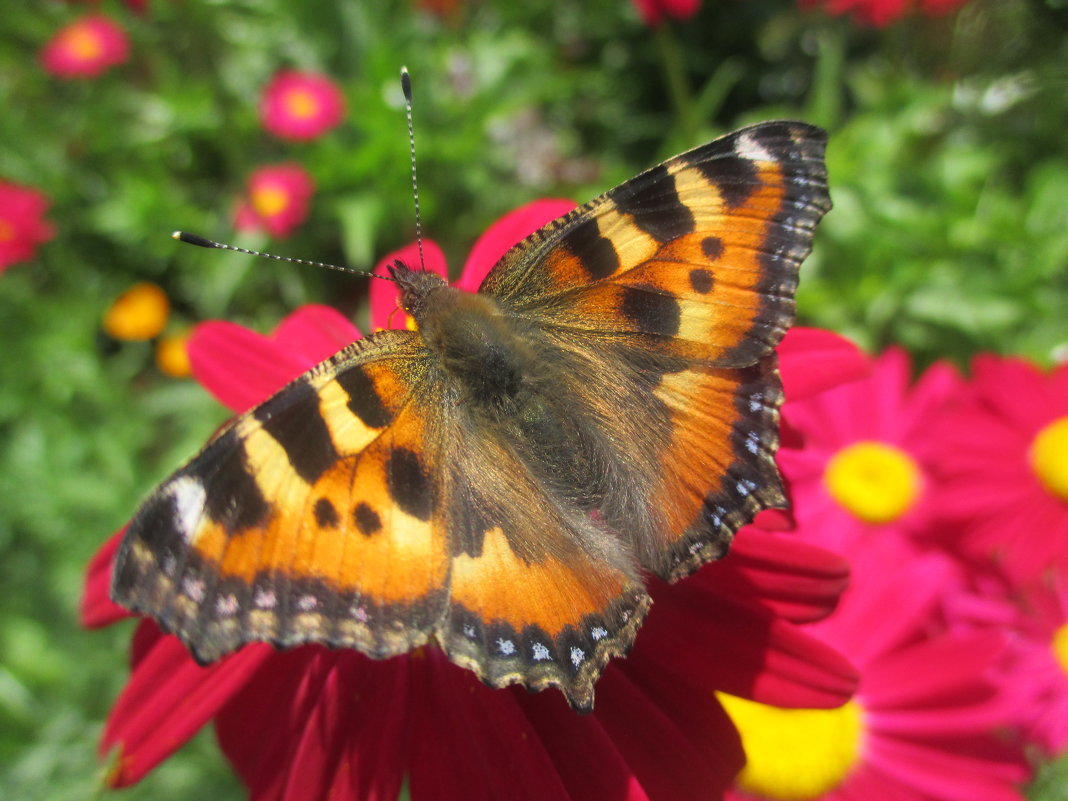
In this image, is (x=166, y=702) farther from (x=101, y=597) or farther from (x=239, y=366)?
(x=239, y=366)

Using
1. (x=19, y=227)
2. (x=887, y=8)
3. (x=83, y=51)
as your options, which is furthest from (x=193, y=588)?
(x=83, y=51)

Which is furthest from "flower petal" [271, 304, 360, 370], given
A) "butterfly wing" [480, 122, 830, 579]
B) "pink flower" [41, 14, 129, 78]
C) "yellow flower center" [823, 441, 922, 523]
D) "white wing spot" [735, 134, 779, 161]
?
"pink flower" [41, 14, 129, 78]

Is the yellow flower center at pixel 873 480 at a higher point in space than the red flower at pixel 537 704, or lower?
higher

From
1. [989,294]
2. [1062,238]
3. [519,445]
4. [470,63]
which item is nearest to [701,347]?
[519,445]

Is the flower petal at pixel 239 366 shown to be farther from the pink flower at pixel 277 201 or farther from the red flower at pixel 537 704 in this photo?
the pink flower at pixel 277 201

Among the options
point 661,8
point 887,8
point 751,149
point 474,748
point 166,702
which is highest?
point 887,8

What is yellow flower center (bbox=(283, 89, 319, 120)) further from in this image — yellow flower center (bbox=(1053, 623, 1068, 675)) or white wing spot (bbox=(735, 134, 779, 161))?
yellow flower center (bbox=(1053, 623, 1068, 675))

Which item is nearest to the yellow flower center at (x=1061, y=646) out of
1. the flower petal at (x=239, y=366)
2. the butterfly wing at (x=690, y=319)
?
the butterfly wing at (x=690, y=319)
